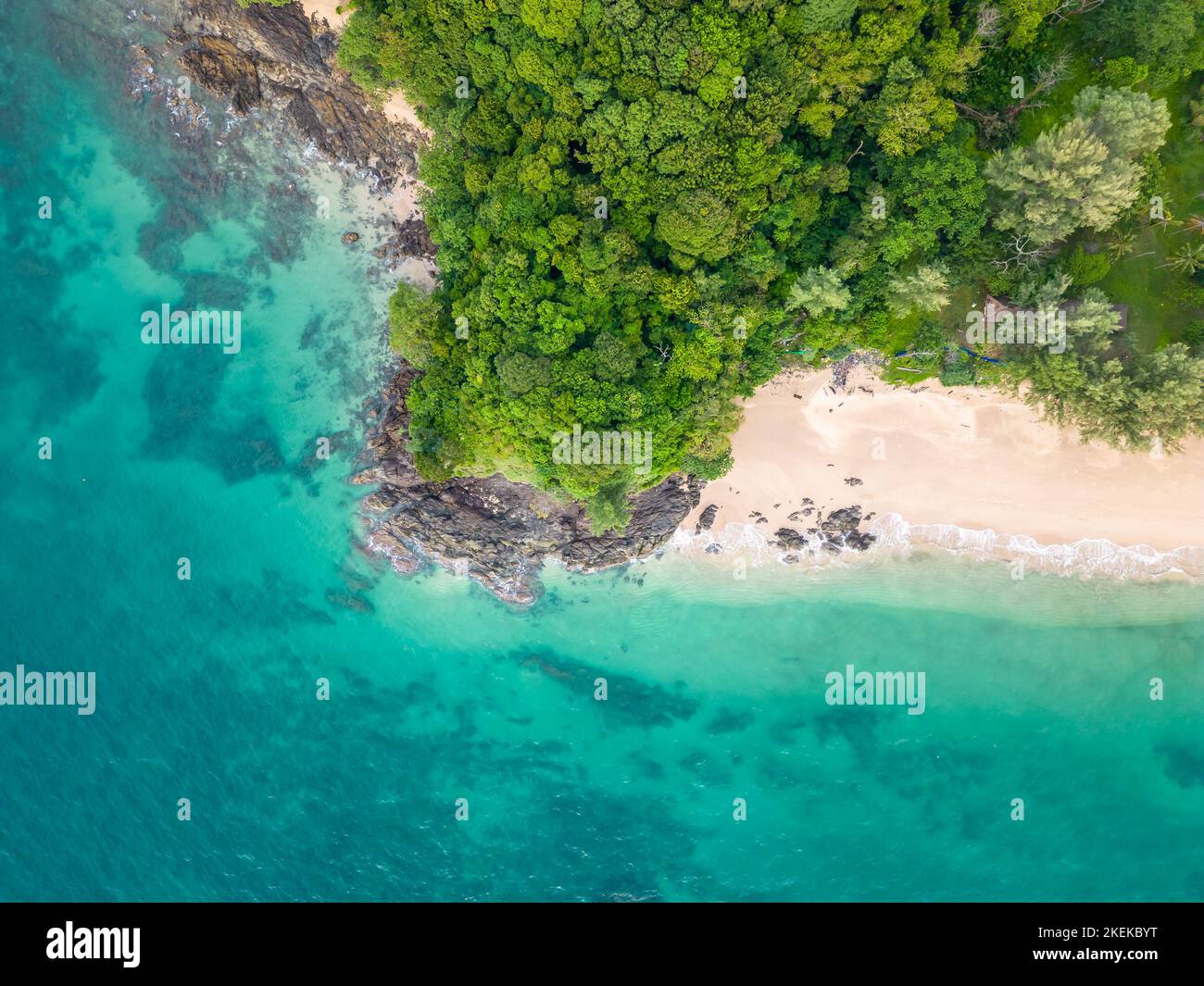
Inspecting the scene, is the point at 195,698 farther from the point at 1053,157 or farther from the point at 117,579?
the point at 1053,157

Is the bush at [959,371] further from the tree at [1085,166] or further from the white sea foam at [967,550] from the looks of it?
the white sea foam at [967,550]

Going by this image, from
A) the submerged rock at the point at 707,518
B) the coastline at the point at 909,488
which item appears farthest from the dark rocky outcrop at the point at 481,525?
the submerged rock at the point at 707,518

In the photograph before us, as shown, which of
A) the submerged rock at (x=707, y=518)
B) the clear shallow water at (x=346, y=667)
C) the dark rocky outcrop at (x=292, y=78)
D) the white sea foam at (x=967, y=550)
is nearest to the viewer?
the dark rocky outcrop at (x=292, y=78)

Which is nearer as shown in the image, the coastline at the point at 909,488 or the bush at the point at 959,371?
the bush at the point at 959,371

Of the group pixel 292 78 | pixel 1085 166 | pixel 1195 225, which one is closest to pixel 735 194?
pixel 1085 166

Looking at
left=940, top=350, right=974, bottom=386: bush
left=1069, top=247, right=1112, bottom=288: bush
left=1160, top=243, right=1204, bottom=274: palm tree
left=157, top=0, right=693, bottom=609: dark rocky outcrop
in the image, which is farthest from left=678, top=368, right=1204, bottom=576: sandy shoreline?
left=1160, top=243, right=1204, bottom=274: palm tree

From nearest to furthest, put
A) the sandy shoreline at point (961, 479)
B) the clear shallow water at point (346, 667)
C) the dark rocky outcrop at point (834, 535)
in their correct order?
the sandy shoreline at point (961, 479) < the dark rocky outcrop at point (834, 535) < the clear shallow water at point (346, 667)

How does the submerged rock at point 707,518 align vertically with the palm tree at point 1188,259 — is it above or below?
below

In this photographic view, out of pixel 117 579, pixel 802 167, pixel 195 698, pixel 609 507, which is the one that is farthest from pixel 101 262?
pixel 802 167
